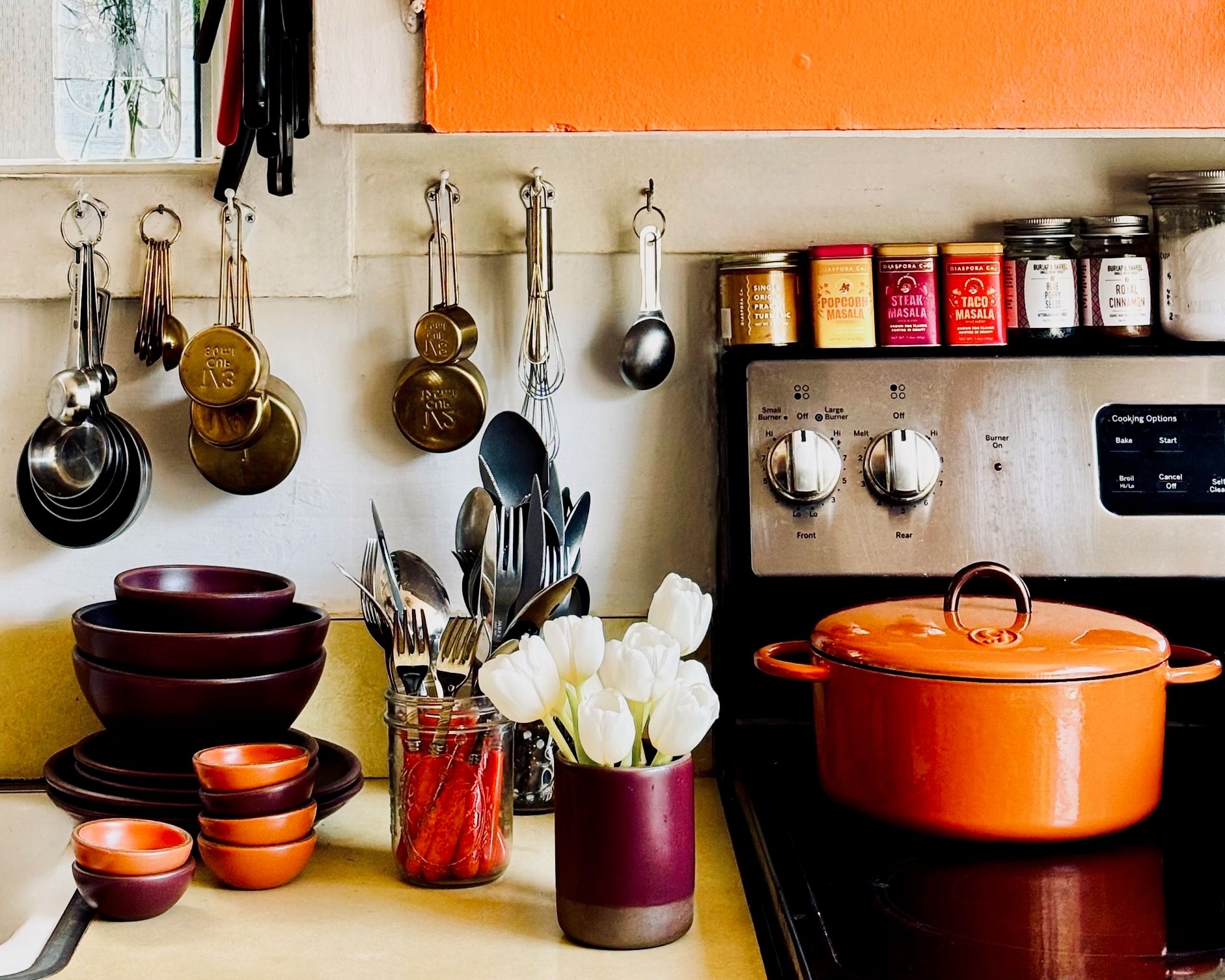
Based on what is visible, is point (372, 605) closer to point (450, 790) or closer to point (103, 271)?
point (450, 790)

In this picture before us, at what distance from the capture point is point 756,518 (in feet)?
3.74

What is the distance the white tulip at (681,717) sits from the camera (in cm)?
81

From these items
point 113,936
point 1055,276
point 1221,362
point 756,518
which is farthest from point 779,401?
point 113,936

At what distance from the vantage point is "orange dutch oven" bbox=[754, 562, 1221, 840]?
892 millimetres

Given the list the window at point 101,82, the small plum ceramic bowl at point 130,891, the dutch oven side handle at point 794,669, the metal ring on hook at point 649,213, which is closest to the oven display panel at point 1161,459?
the dutch oven side handle at point 794,669

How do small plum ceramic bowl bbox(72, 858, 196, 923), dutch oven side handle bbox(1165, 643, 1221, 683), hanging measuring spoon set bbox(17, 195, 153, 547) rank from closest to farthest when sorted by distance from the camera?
small plum ceramic bowl bbox(72, 858, 196, 923), dutch oven side handle bbox(1165, 643, 1221, 683), hanging measuring spoon set bbox(17, 195, 153, 547)

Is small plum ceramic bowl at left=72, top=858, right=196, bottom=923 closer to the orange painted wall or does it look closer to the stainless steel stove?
the stainless steel stove

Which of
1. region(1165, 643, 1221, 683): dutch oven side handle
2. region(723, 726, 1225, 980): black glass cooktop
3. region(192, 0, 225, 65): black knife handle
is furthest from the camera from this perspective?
region(192, 0, 225, 65): black knife handle

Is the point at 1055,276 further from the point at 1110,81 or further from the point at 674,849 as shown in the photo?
the point at 674,849

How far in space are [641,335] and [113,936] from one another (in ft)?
2.40

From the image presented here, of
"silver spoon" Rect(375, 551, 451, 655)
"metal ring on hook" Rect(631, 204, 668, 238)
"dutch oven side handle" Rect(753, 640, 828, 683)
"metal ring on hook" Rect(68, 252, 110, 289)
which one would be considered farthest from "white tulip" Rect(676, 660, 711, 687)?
"metal ring on hook" Rect(68, 252, 110, 289)

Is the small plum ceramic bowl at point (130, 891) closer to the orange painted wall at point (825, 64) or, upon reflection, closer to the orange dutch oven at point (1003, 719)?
the orange dutch oven at point (1003, 719)

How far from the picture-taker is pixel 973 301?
45.3 inches

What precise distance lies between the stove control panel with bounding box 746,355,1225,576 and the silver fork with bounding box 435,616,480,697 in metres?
0.33
